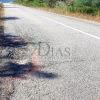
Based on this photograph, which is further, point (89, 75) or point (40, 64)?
point (40, 64)

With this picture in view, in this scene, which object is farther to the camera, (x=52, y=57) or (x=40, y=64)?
(x=52, y=57)

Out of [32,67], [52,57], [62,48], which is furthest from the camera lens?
[62,48]

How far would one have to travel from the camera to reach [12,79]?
4641 mm

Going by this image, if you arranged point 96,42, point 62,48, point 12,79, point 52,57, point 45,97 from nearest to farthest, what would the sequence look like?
point 45,97, point 12,79, point 52,57, point 62,48, point 96,42

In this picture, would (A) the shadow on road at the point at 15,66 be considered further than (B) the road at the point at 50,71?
Yes

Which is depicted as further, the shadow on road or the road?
the shadow on road

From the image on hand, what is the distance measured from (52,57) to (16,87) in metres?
2.27

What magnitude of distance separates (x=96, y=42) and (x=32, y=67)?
145 inches

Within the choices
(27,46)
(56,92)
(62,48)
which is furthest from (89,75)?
(27,46)

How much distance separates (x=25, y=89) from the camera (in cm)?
418

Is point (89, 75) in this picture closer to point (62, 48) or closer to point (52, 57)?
point (52, 57)

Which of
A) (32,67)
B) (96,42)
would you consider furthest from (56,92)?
(96,42)

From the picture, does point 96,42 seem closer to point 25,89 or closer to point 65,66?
point 65,66

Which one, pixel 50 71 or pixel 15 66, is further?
pixel 15 66
